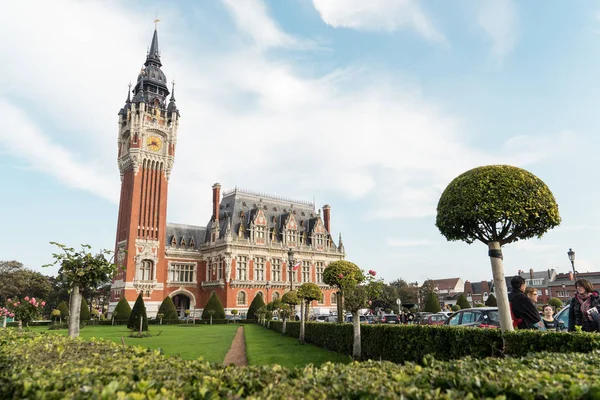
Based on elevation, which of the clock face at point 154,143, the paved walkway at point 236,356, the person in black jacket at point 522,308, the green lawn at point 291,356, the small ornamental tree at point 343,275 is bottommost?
the paved walkway at point 236,356

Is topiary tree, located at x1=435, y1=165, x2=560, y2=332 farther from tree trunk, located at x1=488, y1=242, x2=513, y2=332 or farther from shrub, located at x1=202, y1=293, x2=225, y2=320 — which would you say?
shrub, located at x1=202, y1=293, x2=225, y2=320

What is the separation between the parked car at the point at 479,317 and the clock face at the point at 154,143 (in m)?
45.0

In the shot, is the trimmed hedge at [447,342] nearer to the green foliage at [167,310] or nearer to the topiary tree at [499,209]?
the topiary tree at [499,209]

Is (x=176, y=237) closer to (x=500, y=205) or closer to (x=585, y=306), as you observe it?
(x=500, y=205)

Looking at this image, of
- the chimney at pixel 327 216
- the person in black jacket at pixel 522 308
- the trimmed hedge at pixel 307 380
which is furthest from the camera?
the chimney at pixel 327 216

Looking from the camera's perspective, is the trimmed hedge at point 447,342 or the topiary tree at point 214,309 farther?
the topiary tree at point 214,309

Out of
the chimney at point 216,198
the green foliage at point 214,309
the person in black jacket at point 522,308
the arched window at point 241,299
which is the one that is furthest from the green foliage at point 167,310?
the person in black jacket at point 522,308

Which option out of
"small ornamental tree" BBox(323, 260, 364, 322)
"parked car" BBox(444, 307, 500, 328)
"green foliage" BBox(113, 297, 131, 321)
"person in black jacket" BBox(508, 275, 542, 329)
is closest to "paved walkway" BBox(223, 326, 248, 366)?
"small ornamental tree" BBox(323, 260, 364, 322)

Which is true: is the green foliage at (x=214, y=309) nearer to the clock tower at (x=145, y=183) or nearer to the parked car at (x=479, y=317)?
the clock tower at (x=145, y=183)

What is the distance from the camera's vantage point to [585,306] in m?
9.06

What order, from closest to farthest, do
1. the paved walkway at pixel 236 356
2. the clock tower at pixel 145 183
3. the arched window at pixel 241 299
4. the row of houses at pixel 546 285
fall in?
the paved walkway at pixel 236 356 → the clock tower at pixel 145 183 → the arched window at pixel 241 299 → the row of houses at pixel 546 285

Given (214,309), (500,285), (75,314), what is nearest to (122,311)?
(214,309)

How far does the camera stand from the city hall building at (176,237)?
48406 mm

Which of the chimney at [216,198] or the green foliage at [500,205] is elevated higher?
the chimney at [216,198]
